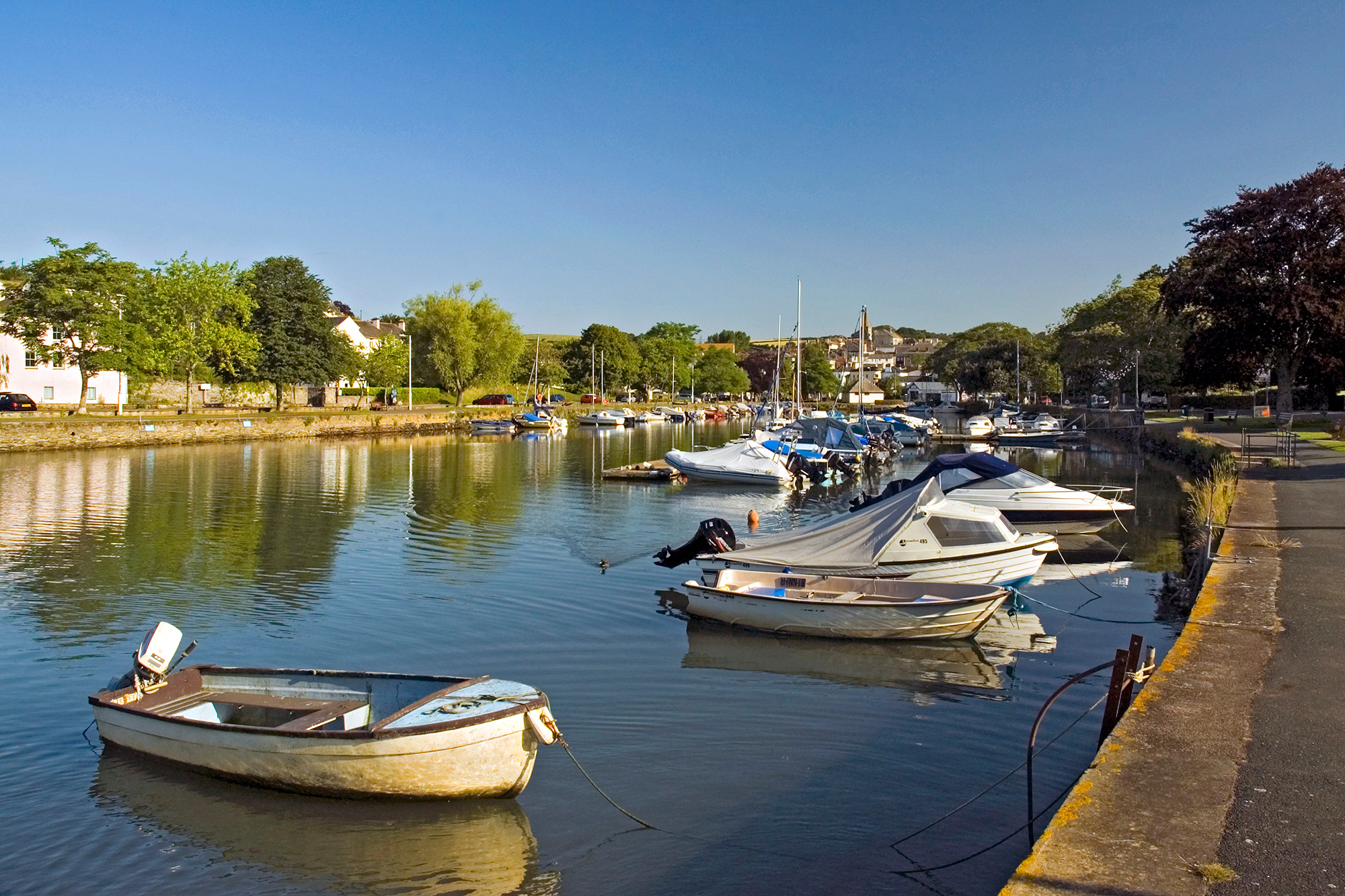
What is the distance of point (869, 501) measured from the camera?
27.0 metres

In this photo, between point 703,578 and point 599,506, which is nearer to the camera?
point 703,578

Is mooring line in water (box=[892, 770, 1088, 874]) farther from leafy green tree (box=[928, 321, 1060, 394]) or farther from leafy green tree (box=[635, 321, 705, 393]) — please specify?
leafy green tree (box=[635, 321, 705, 393])

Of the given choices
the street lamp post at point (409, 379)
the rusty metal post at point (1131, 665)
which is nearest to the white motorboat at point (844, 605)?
the rusty metal post at point (1131, 665)

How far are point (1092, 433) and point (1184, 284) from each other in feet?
69.7

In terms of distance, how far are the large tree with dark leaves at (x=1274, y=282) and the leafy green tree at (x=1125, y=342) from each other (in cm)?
2772

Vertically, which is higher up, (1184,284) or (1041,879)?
(1184,284)

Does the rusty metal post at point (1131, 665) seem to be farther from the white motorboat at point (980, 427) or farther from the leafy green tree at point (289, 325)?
the leafy green tree at point (289, 325)

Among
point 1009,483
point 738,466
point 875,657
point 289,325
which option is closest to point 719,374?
point 289,325

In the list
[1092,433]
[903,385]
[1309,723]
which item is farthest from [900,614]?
[903,385]

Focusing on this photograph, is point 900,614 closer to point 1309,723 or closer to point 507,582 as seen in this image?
point 1309,723

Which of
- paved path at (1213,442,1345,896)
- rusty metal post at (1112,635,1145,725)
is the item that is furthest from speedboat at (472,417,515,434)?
rusty metal post at (1112,635,1145,725)

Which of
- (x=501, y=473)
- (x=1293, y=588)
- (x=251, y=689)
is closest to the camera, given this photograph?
(x=251, y=689)

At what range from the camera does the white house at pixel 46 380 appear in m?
72.2

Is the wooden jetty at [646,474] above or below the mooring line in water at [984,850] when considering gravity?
above
